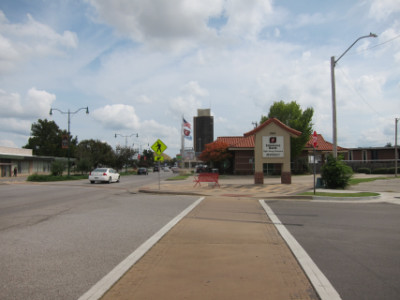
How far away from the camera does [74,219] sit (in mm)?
9930

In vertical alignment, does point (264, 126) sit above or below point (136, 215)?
above

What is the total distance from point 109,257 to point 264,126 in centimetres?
2043

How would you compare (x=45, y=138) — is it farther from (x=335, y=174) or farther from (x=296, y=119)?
(x=335, y=174)

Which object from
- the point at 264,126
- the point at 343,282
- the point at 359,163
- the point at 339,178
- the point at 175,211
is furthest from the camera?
the point at 359,163

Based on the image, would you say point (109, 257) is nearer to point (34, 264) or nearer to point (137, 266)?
point (137, 266)

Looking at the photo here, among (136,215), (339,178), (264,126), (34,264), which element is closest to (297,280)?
(34,264)

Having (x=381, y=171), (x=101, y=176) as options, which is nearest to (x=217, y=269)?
(x=101, y=176)

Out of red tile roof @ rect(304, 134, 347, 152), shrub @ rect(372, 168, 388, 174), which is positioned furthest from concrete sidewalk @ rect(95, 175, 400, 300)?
shrub @ rect(372, 168, 388, 174)

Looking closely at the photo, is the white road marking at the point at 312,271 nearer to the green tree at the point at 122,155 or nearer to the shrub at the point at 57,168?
the shrub at the point at 57,168

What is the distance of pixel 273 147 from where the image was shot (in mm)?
24547

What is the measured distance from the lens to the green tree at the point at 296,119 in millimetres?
40250

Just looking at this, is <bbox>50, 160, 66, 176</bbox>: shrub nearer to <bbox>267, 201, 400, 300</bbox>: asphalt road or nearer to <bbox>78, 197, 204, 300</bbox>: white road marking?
<bbox>267, 201, 400, 300</bbox>: asphalt road

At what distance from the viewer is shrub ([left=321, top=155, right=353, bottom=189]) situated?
65.3 ft

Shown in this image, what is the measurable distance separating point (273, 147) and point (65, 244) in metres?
19.6
